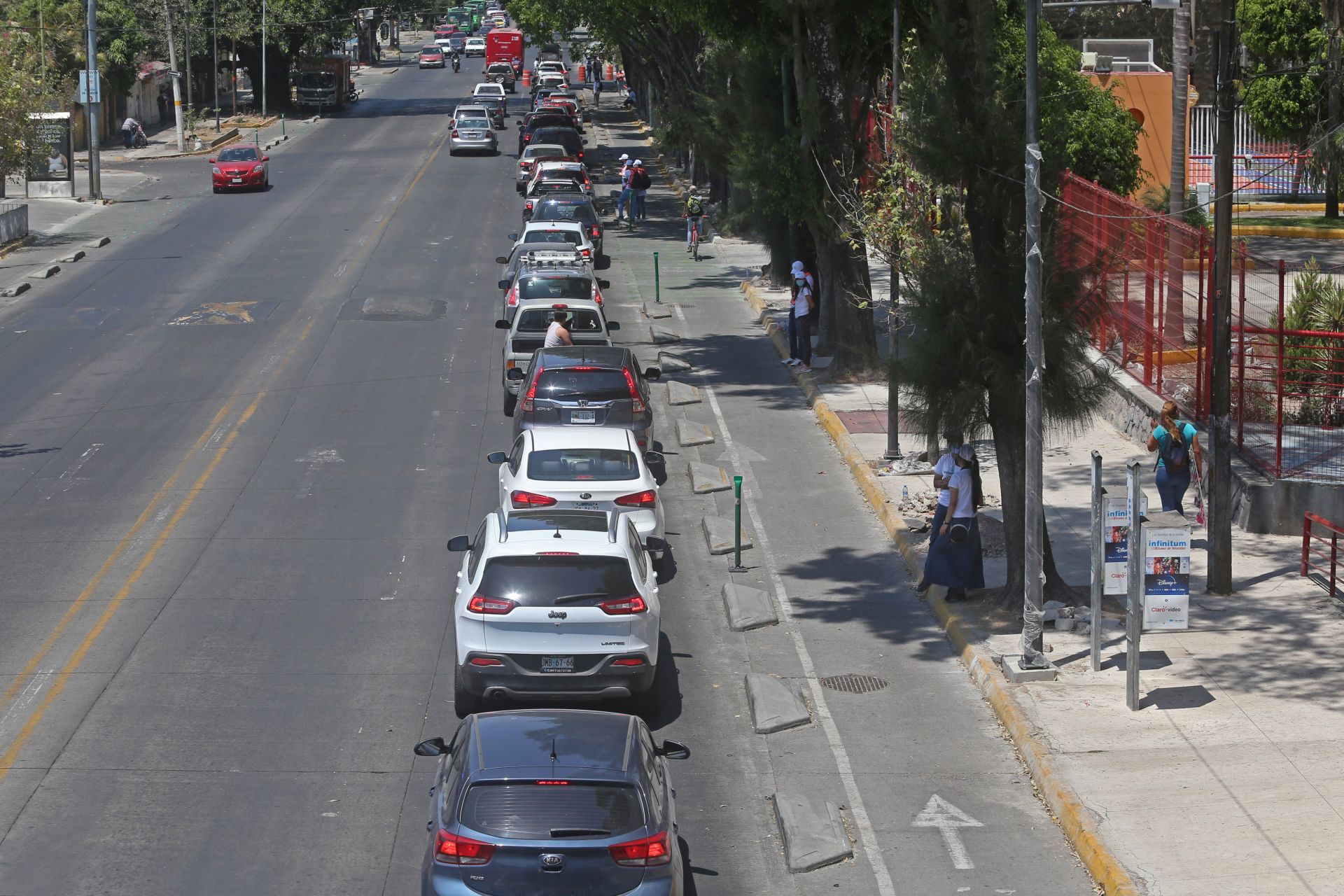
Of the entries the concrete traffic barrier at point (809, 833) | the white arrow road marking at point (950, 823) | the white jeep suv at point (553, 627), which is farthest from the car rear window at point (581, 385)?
the white arrow road marking at point (950, 823)

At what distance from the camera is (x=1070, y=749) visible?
41.5 feet

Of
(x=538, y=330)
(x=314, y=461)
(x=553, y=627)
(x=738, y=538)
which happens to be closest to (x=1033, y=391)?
(x=738, y=538)

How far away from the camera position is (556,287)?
27094 millimetres

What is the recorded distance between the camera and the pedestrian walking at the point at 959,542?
16.0 m

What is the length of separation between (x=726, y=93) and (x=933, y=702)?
82.1 feet

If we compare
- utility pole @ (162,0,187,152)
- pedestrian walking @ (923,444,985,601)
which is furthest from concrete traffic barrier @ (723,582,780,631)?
utility pole @ (162,0,187,152)

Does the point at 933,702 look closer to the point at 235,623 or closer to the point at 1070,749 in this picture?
the point at 1070,749

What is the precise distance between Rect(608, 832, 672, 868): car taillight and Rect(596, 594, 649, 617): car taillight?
3901 millimetres

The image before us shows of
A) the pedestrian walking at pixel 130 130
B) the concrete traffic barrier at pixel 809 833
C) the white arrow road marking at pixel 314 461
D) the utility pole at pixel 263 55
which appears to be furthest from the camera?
the utility pole at pixel 263 55

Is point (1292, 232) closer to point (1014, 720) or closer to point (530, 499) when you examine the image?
point (530, 499)

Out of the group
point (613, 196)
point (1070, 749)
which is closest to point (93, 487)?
point (1070, 749)

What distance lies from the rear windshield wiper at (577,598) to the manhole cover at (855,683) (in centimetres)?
272

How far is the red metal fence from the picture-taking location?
18.6 m

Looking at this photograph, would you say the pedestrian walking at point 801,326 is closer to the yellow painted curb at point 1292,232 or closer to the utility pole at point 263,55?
the yellow painted curb at point 1292,232
